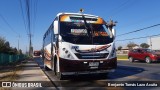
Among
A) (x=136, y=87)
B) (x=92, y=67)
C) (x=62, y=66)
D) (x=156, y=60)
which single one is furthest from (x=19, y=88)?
(x=156, y=60)

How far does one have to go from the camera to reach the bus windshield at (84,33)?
12.1 metres

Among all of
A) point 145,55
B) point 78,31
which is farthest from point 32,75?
point 145,55

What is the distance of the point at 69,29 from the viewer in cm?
1245

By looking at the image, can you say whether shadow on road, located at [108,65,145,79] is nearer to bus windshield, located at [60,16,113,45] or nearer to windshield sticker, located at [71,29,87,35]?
bus windshield, located at [60,16,113,45]

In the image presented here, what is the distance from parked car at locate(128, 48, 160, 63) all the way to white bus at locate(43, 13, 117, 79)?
58.1 ft

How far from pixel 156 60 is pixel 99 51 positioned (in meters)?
18.8

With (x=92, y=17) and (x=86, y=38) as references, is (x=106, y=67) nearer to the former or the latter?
(x=86, y=38)

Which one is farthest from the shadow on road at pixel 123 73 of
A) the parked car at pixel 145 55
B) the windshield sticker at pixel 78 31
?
the parked car at pixel 145 55

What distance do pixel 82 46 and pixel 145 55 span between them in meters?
20.0

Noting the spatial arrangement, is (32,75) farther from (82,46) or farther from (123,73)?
(82,46)

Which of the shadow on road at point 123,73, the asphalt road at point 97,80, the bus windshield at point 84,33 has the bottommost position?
the asphalt road at point 97,80

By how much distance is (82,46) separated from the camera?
12.0 m

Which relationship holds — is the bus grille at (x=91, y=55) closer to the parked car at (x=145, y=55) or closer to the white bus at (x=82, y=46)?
the white bus at (x=82, y=46)

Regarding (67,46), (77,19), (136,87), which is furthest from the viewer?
(77,19)
